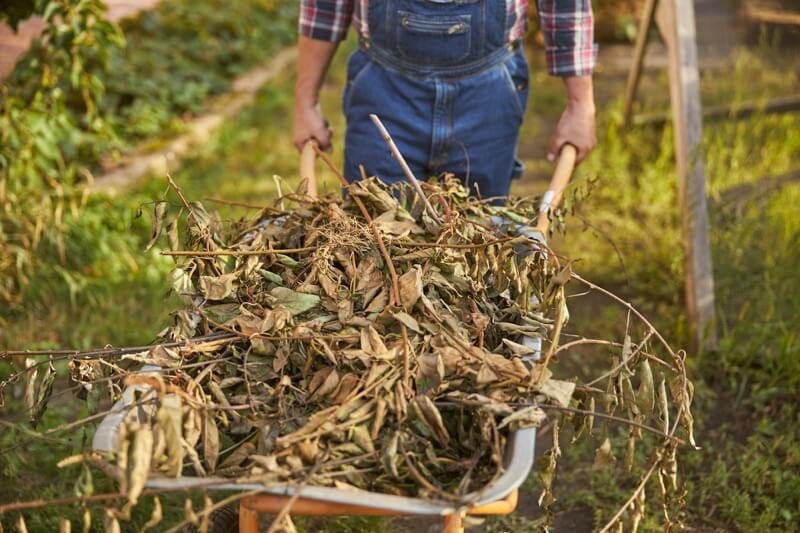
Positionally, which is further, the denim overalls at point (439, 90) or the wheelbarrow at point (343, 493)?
the denim overalls at point (439, 90)

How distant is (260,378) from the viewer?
5.57 ft

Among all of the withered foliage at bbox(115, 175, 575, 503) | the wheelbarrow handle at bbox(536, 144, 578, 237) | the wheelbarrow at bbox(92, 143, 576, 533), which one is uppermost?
the wheelbarrow handle at bbox(536, 144, 578, 237)

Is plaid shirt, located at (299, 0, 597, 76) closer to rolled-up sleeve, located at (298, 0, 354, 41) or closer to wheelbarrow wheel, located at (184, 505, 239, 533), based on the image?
rolled-up sleeve, located at (298, 0, 354, 41)

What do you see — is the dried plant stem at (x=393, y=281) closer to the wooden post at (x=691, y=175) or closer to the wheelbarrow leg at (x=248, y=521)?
the wheelbarrow leg at (x=248, y=521)

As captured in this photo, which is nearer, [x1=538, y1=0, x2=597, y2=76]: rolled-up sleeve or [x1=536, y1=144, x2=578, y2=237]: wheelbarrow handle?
[x1=536, y1=144, x2=578, y2=237]: wheelbarrow handle

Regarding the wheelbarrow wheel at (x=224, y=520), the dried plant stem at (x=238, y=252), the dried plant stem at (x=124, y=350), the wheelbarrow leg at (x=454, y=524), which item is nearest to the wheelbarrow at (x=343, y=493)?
the wheelbarrow leg at (x=454, y=524)

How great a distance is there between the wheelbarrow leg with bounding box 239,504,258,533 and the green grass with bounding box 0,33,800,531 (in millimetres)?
786

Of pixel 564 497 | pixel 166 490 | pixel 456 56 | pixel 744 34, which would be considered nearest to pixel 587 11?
pixel 456 56

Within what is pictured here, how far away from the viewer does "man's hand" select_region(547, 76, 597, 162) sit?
105 inches

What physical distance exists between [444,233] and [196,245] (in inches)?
20.1

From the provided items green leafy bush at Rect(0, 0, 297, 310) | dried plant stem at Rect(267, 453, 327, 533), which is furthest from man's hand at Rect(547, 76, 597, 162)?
green leafy bush at Rect(0, 0, 297, 310)

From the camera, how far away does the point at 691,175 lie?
10.9ft

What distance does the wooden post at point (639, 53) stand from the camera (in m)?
3.94

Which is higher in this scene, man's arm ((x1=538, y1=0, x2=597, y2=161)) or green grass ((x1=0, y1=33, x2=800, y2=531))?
man's arm ((x1=538, y1=0, x2=597, y2=161))
